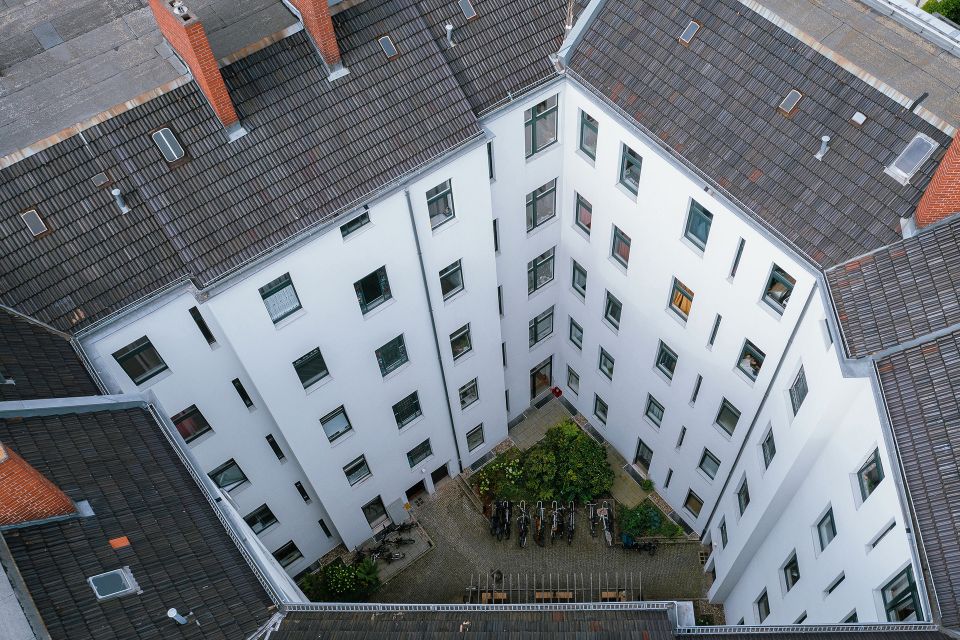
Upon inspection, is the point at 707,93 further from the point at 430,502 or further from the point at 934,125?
the point at 430,502

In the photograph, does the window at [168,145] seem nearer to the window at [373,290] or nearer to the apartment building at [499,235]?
the apartment building at [499,235]

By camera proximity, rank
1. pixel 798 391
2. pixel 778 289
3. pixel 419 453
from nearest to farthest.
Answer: pixel 798 391, pixel 778 289, pixel 419 453

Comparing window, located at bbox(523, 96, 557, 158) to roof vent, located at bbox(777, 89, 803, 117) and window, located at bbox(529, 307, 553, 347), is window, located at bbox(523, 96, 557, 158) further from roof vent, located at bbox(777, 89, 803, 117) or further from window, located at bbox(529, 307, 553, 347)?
window, located at bbox(529, 307, 553, 347)

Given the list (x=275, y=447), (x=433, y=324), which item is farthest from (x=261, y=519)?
(x=433, y=324)

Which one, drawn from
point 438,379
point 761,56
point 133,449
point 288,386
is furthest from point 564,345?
point 133,449

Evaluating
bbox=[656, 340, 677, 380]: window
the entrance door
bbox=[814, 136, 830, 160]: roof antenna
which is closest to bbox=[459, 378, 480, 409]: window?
the entrance door

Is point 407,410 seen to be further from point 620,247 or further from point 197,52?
point 197,52

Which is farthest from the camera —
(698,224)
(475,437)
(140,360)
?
(475,437)
